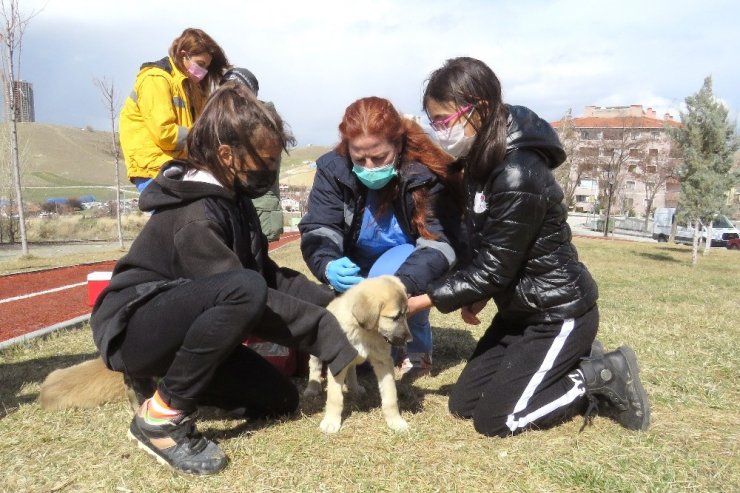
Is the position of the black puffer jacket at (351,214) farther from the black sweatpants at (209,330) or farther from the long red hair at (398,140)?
the black sweatpants at (209,330)

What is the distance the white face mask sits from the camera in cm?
311

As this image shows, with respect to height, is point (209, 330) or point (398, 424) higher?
point (209, 330)

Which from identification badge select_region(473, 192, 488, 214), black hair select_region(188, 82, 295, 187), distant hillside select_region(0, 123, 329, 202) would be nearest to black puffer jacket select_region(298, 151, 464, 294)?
identification badge select_region(473, 192, 488, 214)

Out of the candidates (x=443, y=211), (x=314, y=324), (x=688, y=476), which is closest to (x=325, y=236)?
(x=443, y=211)

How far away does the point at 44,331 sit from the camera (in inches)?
200

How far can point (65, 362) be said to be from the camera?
4.35 metres

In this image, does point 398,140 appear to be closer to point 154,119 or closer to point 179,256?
point 179,256

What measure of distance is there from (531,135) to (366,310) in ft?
4.19

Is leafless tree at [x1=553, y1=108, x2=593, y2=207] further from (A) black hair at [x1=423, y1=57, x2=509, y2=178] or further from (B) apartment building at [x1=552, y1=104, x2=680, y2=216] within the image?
(A) black hair at [x1=423, y1=57, x2=509, y2=178]

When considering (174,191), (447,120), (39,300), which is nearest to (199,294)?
(174,191)

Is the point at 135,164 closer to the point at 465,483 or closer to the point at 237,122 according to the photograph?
the point at 237,122

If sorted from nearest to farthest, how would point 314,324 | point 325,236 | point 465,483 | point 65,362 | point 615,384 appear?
point 465,483 → point 314,324 → point 615,384 → point 325,236 → point 65,362

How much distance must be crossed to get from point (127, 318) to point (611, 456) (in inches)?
92.4

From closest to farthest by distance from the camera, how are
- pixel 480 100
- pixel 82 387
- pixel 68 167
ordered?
pixel 480 100 → pixel 82 387 → pixel 68 167
